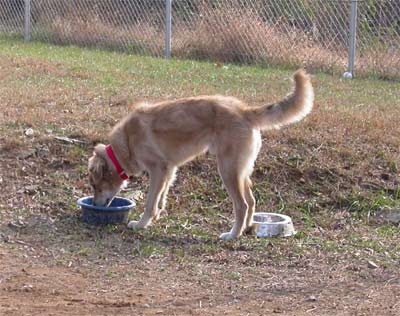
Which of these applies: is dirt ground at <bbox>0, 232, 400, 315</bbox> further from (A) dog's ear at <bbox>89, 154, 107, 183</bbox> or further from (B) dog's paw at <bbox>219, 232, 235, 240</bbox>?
(A) dog's ear at <bbox>89, 154, 107, 183</bbox>

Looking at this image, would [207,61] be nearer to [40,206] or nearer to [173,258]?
[40,206]

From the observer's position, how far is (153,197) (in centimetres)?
691

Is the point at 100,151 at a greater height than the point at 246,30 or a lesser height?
greater

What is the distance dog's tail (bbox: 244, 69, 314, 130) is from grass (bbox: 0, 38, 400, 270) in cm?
89

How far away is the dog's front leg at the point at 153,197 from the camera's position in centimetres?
685

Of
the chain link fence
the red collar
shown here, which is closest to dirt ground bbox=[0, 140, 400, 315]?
the red collar

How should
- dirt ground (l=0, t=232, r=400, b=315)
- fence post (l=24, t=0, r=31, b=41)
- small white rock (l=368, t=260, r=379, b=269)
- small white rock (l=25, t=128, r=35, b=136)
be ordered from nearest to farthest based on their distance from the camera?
dirt ground (l=0, t=232, r=400, b=315) < small white rock (l=368, t=260, r=379, b=269) < small white rock (l=25, t=128, r=35, b=136) < fence post (l=24, t=0, r=31, b=41)

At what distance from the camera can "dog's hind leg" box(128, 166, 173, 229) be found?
685 centimetres

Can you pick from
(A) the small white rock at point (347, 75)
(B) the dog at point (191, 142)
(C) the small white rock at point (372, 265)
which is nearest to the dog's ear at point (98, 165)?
(B) the dog at point (191, 142)

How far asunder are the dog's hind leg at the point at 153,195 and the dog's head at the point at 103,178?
0.98 feet

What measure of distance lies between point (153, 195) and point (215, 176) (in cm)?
96

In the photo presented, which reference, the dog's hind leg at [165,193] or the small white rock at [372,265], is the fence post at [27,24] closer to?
the dog's hind leg at [165,193]

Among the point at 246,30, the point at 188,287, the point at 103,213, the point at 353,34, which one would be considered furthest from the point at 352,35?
the point at 188,287

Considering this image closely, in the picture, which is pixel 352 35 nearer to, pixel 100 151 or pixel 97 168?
pixel 100 151
